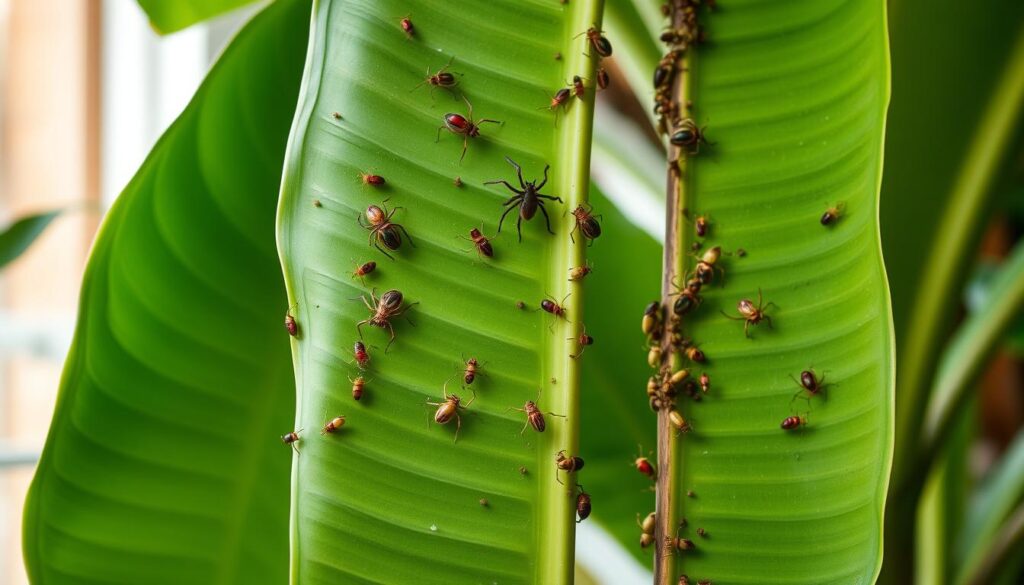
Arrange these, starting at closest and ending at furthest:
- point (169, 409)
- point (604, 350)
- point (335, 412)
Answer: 1. point (335, 412)
2. point (169, 409)
3. point (604, 350)

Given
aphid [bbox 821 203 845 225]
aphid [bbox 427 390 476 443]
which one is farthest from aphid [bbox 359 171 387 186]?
aphid [bbox 821 203 845 225]

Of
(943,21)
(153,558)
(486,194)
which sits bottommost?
(153,558)

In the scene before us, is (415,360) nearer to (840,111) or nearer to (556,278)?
(556,278)

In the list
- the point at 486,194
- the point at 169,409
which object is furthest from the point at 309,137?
the point at 169,409

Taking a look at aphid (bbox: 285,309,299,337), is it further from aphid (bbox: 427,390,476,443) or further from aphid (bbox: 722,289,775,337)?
aphid (bbox: 722,289,775,337)

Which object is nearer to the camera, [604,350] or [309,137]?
[309,137]

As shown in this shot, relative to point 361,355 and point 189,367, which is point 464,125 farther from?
point 189,367

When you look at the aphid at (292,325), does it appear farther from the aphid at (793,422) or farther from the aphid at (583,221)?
the aphid at (793,422)
